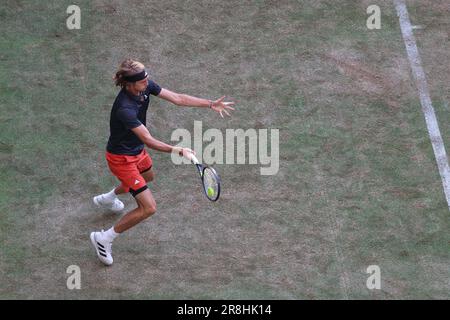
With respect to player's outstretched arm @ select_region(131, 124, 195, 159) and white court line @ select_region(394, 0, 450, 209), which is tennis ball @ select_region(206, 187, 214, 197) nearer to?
player's outstretched arm @ select_region(131, 124, 195, 159)

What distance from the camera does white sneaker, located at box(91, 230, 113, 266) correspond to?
11914mm

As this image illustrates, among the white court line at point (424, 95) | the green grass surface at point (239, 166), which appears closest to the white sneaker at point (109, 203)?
the green grass surface at point (239, 166)

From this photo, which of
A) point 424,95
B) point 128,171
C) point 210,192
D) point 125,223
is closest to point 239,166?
point 210,192

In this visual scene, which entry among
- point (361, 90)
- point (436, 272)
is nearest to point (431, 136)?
point (361, 90)

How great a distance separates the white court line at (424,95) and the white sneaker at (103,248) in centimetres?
417

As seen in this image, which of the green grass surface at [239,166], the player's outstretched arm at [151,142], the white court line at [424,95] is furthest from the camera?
the white court line at [424,95]

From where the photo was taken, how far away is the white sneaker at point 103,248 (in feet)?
39.1

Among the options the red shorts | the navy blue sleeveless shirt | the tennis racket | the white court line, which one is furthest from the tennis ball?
the white court line

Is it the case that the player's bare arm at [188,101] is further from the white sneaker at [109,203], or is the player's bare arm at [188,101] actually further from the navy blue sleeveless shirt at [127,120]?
the white sneaker at [109,203]

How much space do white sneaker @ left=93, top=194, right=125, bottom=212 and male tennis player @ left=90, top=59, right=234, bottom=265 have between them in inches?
23.1

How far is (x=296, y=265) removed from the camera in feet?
39.3

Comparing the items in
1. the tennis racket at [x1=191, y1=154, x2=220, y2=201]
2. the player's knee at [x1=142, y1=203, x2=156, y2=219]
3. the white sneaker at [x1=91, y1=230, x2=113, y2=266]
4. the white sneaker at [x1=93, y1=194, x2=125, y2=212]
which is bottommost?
the white sneaker at [x1=91, y1=230, x2=113, y2=266]

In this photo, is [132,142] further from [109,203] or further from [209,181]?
[109,203]
